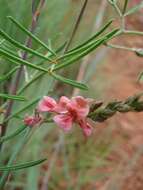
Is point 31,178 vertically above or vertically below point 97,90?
below

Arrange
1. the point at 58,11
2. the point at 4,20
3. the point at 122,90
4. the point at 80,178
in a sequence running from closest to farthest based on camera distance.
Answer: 1. the point at 4,20
2. the point at 58,11
3. the point at 80,178
4. the point at 122,90

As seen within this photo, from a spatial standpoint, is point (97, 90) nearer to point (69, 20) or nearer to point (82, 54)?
point (69, 20)

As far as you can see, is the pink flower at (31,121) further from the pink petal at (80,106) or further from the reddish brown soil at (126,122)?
the reddish brown soil at (126,122)

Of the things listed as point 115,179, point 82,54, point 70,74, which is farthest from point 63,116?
point 70,74

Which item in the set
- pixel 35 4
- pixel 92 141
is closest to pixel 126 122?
pixel 92 141

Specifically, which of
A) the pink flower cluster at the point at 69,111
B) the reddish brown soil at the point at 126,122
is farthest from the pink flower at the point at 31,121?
the reddish brown soil at the point at 126,122

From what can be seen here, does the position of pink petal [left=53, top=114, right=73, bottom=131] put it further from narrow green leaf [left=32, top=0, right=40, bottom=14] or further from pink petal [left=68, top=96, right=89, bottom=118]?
narrow green leaf [left=32, top=0, right=40, bottom=14]

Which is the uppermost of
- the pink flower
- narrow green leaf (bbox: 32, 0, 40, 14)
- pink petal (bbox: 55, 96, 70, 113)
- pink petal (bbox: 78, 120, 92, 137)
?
narrow green leaf (bbox: 32, 0, 40, 14)

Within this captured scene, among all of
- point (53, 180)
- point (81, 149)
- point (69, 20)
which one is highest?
point (69, 20)

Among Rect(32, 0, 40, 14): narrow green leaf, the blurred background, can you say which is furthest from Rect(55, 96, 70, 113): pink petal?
the blurred background
